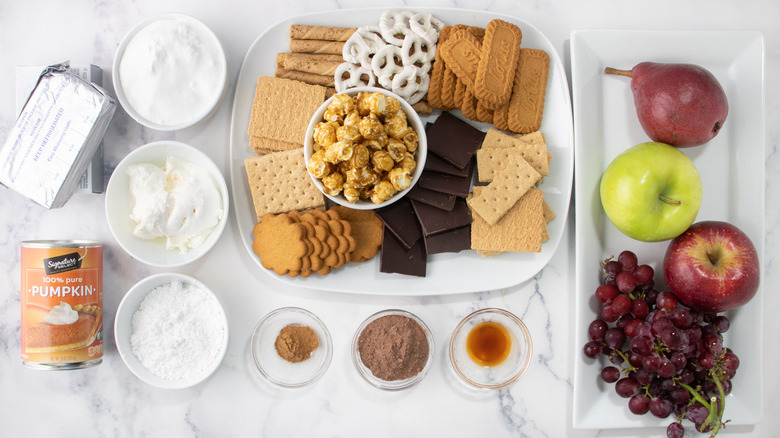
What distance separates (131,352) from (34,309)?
247 millimetres

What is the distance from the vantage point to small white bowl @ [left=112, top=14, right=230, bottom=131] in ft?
4.25

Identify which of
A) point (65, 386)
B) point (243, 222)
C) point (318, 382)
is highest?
point (243, 222)

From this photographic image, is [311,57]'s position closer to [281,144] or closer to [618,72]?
[281,144]

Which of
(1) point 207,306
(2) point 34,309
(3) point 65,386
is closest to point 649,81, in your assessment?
(1) point 207,306

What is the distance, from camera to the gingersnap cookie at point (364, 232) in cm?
136

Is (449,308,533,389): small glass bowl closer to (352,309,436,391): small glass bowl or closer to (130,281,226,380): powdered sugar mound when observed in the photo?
(352,309,436,391): small glass bowl

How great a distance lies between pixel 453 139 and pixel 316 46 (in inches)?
17.0

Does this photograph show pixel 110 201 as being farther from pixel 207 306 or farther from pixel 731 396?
pixel 731 396

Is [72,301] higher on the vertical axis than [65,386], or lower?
higher

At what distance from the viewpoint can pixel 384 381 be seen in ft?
4.44

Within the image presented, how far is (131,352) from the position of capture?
4.41 feet

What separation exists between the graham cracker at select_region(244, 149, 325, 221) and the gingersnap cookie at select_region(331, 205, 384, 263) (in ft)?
0.28

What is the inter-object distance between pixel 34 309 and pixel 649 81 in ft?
5.35

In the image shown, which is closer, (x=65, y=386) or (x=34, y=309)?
(x=34, y=309)
